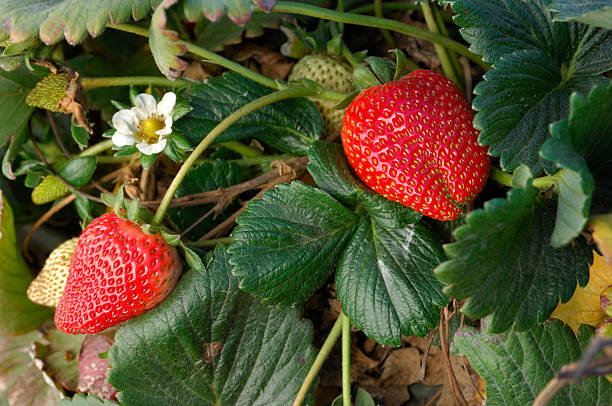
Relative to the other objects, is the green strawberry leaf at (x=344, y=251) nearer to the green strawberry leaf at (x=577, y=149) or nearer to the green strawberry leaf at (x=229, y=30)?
the green strawberry leaf at (x=577, y=149)

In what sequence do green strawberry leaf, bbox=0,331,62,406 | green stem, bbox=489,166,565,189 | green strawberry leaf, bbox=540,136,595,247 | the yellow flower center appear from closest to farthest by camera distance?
green strawberry leaf, bbox=540,136,595,247
green stem, bbox=489,166,565,189
the yellow flower center
green strawberry leaf, bbox=0,331,62,406

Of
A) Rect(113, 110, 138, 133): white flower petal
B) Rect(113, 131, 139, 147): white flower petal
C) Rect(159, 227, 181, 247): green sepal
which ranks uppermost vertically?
Rect(113, 110, 138, 133): white flower petal

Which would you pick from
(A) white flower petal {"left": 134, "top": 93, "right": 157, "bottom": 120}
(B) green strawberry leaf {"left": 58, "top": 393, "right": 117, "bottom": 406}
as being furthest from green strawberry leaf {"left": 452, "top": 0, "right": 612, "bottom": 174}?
(B) green strawberry leaf {"left": 58, "top": 393, "right": 117, "bottom": 406}

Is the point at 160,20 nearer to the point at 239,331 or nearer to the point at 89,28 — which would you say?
the point at 89,28

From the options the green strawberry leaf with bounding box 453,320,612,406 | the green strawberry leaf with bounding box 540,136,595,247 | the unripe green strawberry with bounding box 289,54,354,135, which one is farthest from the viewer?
the unripe green strawberry with bounding box 289,54,354,135

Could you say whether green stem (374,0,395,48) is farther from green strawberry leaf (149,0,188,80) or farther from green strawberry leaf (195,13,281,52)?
green strawberry leaf (149,0,188,80)

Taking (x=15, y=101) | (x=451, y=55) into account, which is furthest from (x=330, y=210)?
(x=15, y=101)

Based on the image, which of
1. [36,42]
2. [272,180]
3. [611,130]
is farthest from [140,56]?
[611,130]
